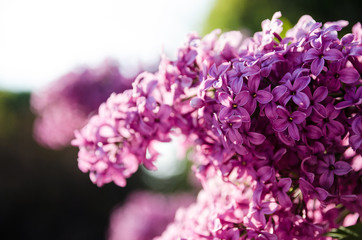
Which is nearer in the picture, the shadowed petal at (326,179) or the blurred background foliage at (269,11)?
the shadowed petal at (326,179)

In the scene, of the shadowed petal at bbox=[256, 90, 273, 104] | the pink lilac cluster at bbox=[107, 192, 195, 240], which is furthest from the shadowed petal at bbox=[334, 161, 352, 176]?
the pink lilac cluster at bbox=[107, 192, 195, 240]

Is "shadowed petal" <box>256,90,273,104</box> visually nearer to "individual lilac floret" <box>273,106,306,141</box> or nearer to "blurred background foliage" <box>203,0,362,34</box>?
"individual lilac floret" <box>273,106,306,141</box>

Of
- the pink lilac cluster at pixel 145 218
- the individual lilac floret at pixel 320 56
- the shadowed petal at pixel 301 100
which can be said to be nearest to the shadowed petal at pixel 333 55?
the individual lilac floret at pixel 320 56

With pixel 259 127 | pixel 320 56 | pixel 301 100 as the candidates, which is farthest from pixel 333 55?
pixel 259 127

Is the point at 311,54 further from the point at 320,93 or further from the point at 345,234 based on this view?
the point at 345,234

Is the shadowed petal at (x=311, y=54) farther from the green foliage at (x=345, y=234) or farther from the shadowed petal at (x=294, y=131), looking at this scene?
the green foliage at (x=345, y=234)

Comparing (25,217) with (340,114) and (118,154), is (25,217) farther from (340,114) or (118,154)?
(340,114)

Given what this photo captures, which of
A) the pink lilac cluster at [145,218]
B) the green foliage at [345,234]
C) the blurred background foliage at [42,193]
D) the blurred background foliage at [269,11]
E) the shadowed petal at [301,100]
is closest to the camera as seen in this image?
the shadowed petal at [301,100]
